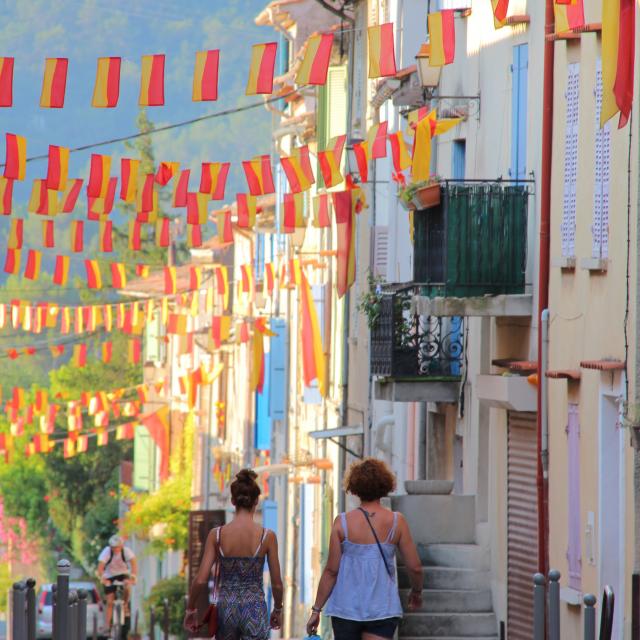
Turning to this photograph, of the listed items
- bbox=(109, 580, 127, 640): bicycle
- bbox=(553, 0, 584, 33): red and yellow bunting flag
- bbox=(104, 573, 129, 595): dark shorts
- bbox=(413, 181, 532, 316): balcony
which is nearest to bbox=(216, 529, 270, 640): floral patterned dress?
bbox=(553, 0, 584, 33): red and yellow bunting flag

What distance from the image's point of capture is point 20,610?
13.1m

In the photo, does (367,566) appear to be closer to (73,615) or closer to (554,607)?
(554,607)

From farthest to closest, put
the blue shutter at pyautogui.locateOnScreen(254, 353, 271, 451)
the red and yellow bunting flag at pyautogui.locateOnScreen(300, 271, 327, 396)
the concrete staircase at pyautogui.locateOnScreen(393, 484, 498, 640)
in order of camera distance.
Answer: the blue shutter at pyautogui.locateOnScreen(254, 353, 271, 451) < the red and yellow bunting flag at pyautogui.locateOnScreen(300, 271, 327, 396) < the concrete staircase at pyautogui.locateOnScreen(393, 484, 498, 640)

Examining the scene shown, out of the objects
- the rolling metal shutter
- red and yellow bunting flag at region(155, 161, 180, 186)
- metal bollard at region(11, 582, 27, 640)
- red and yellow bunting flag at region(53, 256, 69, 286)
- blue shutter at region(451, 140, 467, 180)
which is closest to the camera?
metal bollard at region(11, 582, 27, 640)

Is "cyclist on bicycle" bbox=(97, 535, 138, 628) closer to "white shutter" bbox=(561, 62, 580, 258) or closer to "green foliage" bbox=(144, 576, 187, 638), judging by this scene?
"white shutter" bbox=(561, 62, 580, 258)

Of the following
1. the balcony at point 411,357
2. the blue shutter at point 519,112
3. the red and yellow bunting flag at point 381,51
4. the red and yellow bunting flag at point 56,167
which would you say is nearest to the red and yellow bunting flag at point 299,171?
the balcony at point 411,357

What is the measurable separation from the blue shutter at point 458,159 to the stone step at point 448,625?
18.2 feet

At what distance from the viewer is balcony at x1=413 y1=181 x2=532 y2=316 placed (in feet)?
59.6

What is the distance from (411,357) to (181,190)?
5148 millimetres

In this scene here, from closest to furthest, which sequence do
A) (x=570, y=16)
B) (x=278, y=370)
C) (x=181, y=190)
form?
(x=570, y=16)
(x=181, y=190)
(x=278, y=370)

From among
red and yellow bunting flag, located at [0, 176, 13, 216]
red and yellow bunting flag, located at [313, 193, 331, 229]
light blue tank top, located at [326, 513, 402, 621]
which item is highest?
red and yellow bunting flag, located at [313, 193, 331, 229]

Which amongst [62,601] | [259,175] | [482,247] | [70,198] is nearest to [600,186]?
[482,247]

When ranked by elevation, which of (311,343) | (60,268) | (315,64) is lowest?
(311,343)

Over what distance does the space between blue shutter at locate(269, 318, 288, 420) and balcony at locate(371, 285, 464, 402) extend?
19572mm
